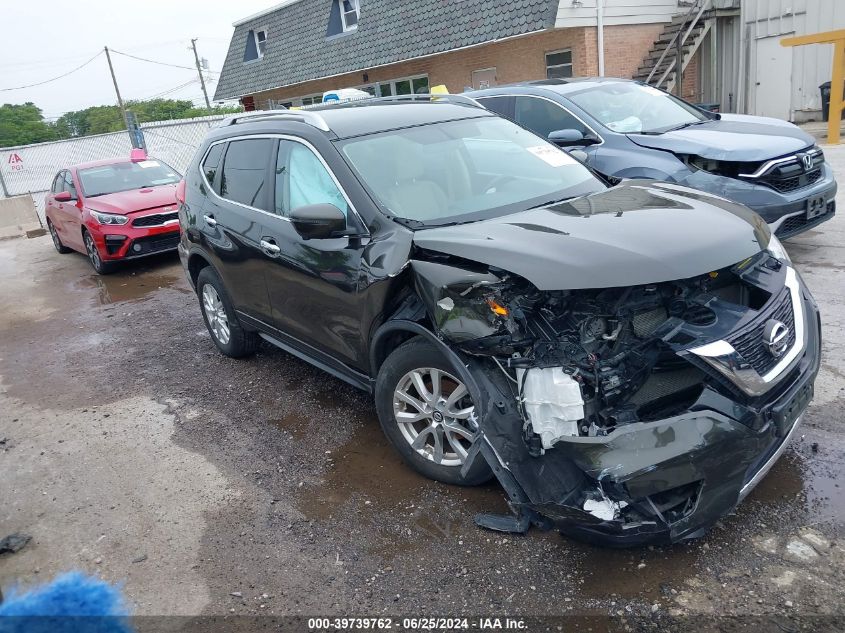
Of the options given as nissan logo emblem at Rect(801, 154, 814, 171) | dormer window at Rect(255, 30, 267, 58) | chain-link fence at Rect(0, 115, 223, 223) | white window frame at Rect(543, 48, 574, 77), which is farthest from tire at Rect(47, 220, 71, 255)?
dormer window at Rect(255, 30, 267, 58)

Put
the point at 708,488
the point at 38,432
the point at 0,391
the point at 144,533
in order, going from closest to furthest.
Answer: the point at 708,488 < the point at 144,533 < the point at 38,432 < the point at 0,391

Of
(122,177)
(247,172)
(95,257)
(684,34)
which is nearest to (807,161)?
(247,172)

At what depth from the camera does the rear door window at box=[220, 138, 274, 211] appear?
455 cm

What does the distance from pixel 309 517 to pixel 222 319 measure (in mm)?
2665

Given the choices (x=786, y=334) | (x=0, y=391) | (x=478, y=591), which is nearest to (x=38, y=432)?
(x=0, y=391)

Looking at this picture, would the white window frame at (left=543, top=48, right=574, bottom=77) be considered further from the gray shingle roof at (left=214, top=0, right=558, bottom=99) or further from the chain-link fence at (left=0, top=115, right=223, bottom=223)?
the chain-link fence at (left=0, top=115, right=223, bottom=223)

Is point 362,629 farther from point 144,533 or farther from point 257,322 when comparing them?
point 257,322

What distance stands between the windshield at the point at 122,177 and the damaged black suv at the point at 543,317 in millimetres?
7365

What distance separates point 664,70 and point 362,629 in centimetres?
1672

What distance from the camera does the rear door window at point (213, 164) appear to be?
17.1 feet

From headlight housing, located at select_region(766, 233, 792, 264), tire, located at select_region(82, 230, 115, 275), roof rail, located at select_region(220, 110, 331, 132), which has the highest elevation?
roof rail, located at select_region(220, 110, 331, 132)

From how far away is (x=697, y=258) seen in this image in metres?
2.75

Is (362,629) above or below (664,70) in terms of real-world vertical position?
below

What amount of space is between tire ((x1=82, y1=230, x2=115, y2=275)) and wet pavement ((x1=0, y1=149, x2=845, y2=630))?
4559mm
